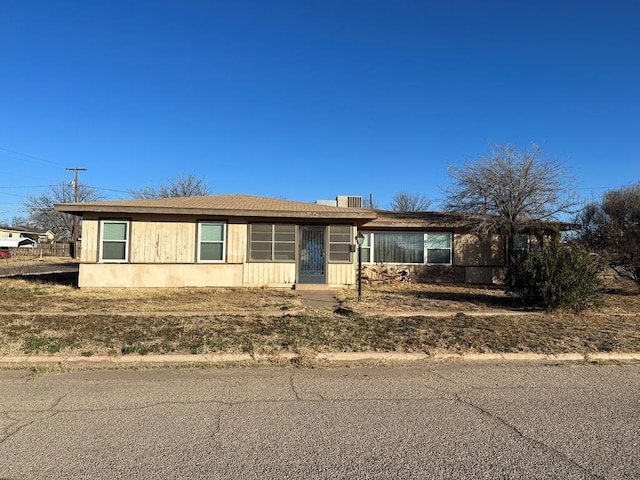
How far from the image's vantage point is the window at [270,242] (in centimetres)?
1488

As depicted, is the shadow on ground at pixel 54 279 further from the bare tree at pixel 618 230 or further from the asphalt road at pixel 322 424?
the bare tree at pixel 618 230

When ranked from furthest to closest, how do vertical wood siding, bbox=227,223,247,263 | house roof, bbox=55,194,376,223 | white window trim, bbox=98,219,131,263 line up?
vertical wood siding, bbox=227,223,247,263 < white window trim, bbox=98,219,131,263 < house roof, bbox=55,194,376,223

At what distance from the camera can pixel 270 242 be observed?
48.9ft

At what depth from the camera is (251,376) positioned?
5.55 m

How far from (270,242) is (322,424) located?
11.1m

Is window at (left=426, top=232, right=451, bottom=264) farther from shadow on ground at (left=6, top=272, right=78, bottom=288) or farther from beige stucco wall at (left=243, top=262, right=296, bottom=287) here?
shadow on ground at (left=6, top=272, right=78, bottom=288)

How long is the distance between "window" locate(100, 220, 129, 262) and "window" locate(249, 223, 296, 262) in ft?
13.1

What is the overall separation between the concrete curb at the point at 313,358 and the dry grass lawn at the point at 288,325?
0.55 feet

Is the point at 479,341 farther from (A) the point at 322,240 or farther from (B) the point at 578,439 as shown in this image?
(A) the point at 322,240

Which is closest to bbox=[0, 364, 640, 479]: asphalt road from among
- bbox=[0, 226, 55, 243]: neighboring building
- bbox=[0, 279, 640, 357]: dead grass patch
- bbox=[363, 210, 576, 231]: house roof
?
bbox=[0, 279, 640, 357]: dead grass patch

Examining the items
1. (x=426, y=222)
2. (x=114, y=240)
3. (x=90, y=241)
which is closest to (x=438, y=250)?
(x=426, y=222)

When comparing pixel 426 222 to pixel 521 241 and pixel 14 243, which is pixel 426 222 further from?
pixel 14 243

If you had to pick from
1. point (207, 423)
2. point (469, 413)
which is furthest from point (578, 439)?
point (207, 423)

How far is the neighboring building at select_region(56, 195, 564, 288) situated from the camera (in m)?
14.3
